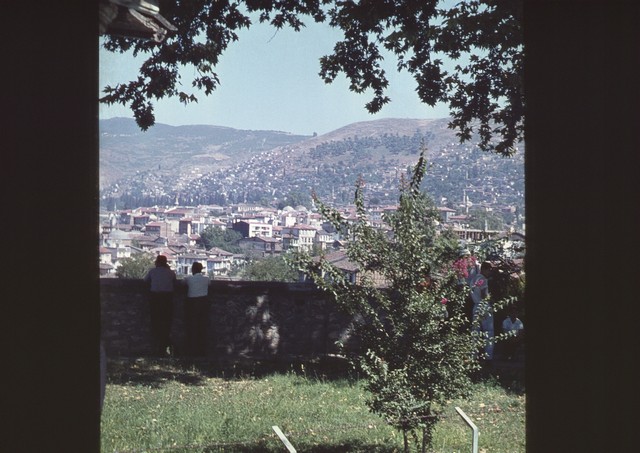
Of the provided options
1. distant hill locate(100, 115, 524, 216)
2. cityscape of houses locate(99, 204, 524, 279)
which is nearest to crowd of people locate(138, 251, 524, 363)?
cityscape of houses locate(99, 204, 524, 279)

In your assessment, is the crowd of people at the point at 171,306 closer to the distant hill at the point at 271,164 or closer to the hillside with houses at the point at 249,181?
the hillside with houses at the point at 249,181

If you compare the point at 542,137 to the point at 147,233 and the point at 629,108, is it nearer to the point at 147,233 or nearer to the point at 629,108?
the point at 629,108

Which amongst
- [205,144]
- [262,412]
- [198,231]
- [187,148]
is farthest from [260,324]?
[205,144]

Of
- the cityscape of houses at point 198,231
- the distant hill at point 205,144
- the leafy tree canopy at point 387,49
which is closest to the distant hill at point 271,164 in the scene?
the distant hill at point 205,144

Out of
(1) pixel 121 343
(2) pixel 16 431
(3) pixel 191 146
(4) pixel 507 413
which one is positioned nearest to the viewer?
(2) pixel 16 431

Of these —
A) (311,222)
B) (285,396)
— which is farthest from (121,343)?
(311,222)

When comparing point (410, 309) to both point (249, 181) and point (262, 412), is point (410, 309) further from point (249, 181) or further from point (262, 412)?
point (249, 181)

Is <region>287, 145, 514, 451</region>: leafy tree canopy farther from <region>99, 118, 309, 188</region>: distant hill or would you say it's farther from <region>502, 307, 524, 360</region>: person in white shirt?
<region>99, 118, 309, 188</region>: distant hill
